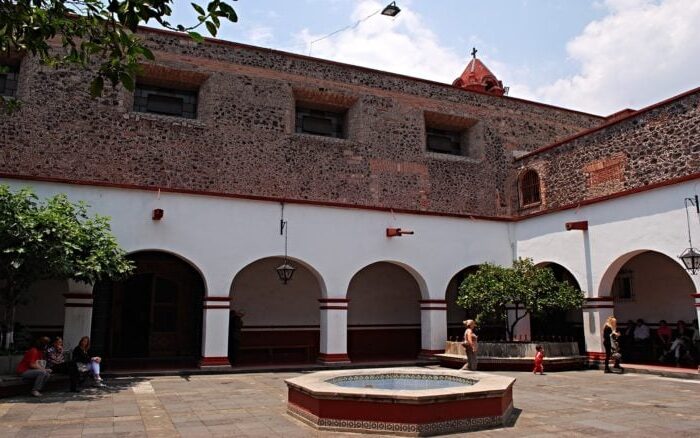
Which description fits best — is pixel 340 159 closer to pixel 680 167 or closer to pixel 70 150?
pixel 70 150

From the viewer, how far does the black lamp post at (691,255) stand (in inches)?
419

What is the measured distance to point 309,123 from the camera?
1717cm

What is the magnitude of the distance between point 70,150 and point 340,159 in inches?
280

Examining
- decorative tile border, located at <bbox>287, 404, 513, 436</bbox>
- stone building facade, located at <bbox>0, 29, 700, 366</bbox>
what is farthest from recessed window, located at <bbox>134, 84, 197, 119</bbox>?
decorative tile border, located at <bbox>287, 404, 513, 436</bbox>

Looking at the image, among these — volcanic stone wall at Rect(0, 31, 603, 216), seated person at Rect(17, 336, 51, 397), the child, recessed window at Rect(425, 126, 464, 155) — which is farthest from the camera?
recessed window at Rect(425, 126, 464, 155)

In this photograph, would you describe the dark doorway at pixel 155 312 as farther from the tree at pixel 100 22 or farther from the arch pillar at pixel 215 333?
the tree at pixel 100 22

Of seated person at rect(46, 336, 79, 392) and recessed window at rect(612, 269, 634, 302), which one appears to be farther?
recessed window at rect(612, 269, 634, 302)

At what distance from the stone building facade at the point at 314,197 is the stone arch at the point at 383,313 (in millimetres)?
42

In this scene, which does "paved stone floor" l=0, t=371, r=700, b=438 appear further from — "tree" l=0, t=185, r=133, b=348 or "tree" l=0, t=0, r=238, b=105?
"tree" l=0, t=0, r=238, b=105

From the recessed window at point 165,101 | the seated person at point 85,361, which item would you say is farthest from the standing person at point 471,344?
the recessed window at point 165,101

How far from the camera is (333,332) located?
1306 cm

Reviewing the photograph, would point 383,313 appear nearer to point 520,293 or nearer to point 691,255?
point 520,293

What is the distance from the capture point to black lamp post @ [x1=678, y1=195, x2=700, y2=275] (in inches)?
419

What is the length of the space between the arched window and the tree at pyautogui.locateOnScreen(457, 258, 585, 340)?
5150 millimetres
